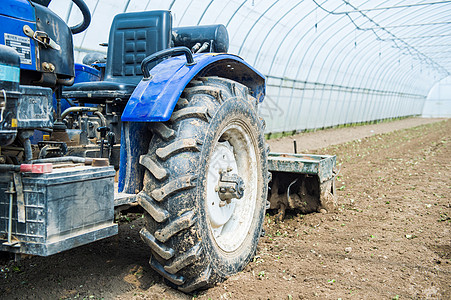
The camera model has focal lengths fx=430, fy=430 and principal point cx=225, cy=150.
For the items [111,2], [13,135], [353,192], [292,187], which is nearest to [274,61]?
[111,2]

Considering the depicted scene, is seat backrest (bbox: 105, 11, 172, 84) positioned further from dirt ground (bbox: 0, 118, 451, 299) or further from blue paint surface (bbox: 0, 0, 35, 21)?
dirt ground (bbox: 0, 118, 451, 299)

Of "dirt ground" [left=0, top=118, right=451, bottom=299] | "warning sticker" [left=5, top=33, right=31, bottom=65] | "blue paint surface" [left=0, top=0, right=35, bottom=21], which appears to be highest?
"blue paint surface" [left=0, top=0, right=35, bottom=21]

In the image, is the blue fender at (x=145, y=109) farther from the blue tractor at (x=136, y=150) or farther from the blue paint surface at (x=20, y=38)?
the blue paint surface at (x=20, y=38)

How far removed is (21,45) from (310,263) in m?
2.28

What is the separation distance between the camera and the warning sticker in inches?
84.3

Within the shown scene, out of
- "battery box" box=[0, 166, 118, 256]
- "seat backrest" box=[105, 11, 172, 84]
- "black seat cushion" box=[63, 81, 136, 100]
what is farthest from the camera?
"seat backrest" box=[105, 11, 172, 84]

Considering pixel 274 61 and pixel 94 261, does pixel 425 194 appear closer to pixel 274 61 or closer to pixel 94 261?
pixel 94 261

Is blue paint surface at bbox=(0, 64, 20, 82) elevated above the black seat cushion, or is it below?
above

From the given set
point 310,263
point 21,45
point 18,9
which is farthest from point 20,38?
point 310,263

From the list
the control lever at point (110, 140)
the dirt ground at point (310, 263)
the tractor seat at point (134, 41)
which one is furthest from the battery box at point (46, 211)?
the tractor seat at point (134, 41)

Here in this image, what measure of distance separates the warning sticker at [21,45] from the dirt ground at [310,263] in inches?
39.8

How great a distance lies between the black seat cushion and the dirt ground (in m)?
1.13

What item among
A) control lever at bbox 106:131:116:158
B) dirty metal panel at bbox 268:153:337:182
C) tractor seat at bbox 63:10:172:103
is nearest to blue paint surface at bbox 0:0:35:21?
control lever at bbox 106:131:116:158

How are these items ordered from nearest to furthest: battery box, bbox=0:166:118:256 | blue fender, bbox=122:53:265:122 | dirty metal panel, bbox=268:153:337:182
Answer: battery box, bbox=0:166:118:256, blue fender, bbox=122:53:265:122, dirty metal panel, bbox=268:153:337:182
